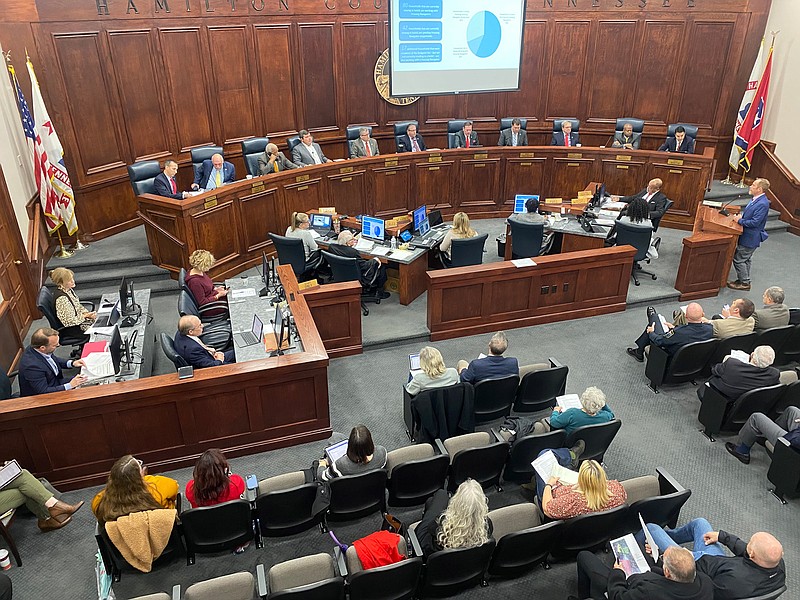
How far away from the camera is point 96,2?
8984 mm

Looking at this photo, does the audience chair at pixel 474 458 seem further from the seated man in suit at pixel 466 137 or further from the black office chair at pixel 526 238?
the seated man in suit at pixel 466 137

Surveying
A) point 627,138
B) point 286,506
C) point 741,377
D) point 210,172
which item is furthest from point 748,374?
point 210,172

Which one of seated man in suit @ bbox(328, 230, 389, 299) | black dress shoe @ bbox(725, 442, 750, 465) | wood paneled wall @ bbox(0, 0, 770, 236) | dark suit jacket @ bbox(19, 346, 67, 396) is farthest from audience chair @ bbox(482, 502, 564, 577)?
wood paneled wall @ bbox(0, 0, 770, 236)

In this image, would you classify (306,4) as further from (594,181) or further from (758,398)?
(758,398)

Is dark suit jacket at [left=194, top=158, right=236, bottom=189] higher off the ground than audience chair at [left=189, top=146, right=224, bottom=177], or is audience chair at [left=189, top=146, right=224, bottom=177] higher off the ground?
audience chair at [left=189, top=146, right=224, bottom=177]

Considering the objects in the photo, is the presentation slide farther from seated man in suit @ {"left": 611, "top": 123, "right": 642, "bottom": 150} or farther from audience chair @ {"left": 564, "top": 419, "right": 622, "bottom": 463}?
audience chair @ {"left": 564, "top": 419, "right": 622, "bottom": 463}

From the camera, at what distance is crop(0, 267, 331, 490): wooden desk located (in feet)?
16.5

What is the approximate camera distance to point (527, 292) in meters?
7.81

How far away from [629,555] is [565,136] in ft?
30.2

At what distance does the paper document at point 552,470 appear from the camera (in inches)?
169

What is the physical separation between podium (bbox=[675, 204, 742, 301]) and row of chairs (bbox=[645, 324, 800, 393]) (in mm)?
1972

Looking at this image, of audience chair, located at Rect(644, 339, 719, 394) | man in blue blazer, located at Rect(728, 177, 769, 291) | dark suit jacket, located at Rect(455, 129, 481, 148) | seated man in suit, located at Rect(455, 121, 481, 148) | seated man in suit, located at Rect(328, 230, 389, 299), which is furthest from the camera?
dark suit jacket, located at Rect(455, 129, 481, 148)

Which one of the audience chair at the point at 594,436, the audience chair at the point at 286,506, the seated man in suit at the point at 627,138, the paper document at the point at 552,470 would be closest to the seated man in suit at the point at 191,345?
the audience chair at the point at 286,506

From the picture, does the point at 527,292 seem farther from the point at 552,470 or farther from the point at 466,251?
the point at 552,470
